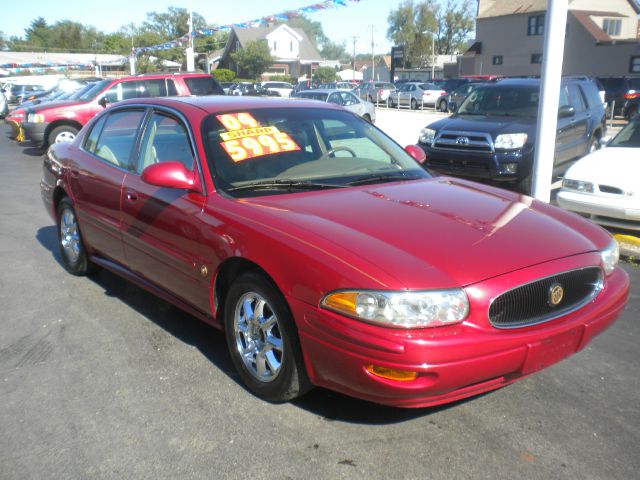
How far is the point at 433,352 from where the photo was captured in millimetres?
2678

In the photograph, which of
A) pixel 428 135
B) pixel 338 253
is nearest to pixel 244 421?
pixel 338 253

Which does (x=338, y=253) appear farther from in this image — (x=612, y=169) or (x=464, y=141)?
(x=464, y=141)

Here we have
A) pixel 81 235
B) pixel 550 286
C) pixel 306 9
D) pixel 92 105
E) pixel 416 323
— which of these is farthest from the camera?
pixel 306 9

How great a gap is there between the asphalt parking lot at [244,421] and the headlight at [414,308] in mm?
662

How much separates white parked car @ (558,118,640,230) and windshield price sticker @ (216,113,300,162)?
391 cm

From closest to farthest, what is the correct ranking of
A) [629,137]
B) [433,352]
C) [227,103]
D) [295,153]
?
[433,352], [295,153], [227,103], [629,137]

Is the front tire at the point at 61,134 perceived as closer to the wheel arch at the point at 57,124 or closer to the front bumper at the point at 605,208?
the wheel arch at the point at 57,124

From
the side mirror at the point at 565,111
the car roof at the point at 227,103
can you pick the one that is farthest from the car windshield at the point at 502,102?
the car roof at the point at 227,103

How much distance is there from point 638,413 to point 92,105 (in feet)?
45.0

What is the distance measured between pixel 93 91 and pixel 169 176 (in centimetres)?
1243

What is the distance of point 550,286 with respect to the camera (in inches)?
119

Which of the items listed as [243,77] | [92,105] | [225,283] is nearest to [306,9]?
[92,105]

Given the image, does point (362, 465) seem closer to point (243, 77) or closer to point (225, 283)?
point (225, 283)

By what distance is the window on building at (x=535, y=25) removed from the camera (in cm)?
4772
